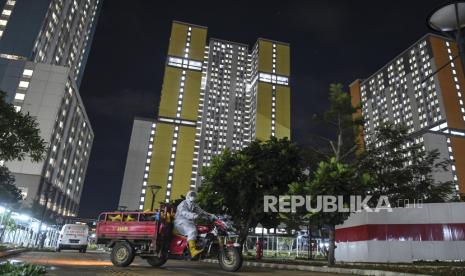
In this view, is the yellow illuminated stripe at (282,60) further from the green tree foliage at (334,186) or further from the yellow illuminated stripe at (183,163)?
the green tree foliage at (334,186)

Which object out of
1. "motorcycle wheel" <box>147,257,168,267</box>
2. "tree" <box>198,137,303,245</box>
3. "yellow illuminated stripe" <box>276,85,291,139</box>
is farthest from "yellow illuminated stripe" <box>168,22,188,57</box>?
"motorcycle wheel" <box>147,257,168,267</box>

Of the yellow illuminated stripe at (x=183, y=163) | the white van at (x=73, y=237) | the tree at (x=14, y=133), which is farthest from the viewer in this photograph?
the yellow illuminated stripe at (x=183, y=163)

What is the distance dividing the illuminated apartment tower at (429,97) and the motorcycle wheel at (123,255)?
10025 cm

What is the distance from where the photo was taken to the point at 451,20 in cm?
945

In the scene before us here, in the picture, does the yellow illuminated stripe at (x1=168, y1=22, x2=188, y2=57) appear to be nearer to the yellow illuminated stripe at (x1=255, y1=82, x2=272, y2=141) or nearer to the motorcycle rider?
the yellow illuminated stripe at (x1=255, y1=82, x2=272, y2=141)

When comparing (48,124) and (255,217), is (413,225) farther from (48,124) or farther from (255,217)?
(48,124)

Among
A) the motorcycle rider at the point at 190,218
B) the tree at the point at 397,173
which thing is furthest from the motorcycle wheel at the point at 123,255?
the tree at the point at 397,173

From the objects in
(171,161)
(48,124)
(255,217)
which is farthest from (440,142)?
(48,124)

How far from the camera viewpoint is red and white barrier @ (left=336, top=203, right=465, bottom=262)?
20.3m

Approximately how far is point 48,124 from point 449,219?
8499cm

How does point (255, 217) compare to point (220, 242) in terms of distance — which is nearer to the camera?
point (220, 242)

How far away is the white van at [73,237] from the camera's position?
1150 inches

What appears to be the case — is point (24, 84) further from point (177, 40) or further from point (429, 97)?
point (429, 97)

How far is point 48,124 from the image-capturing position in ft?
275
